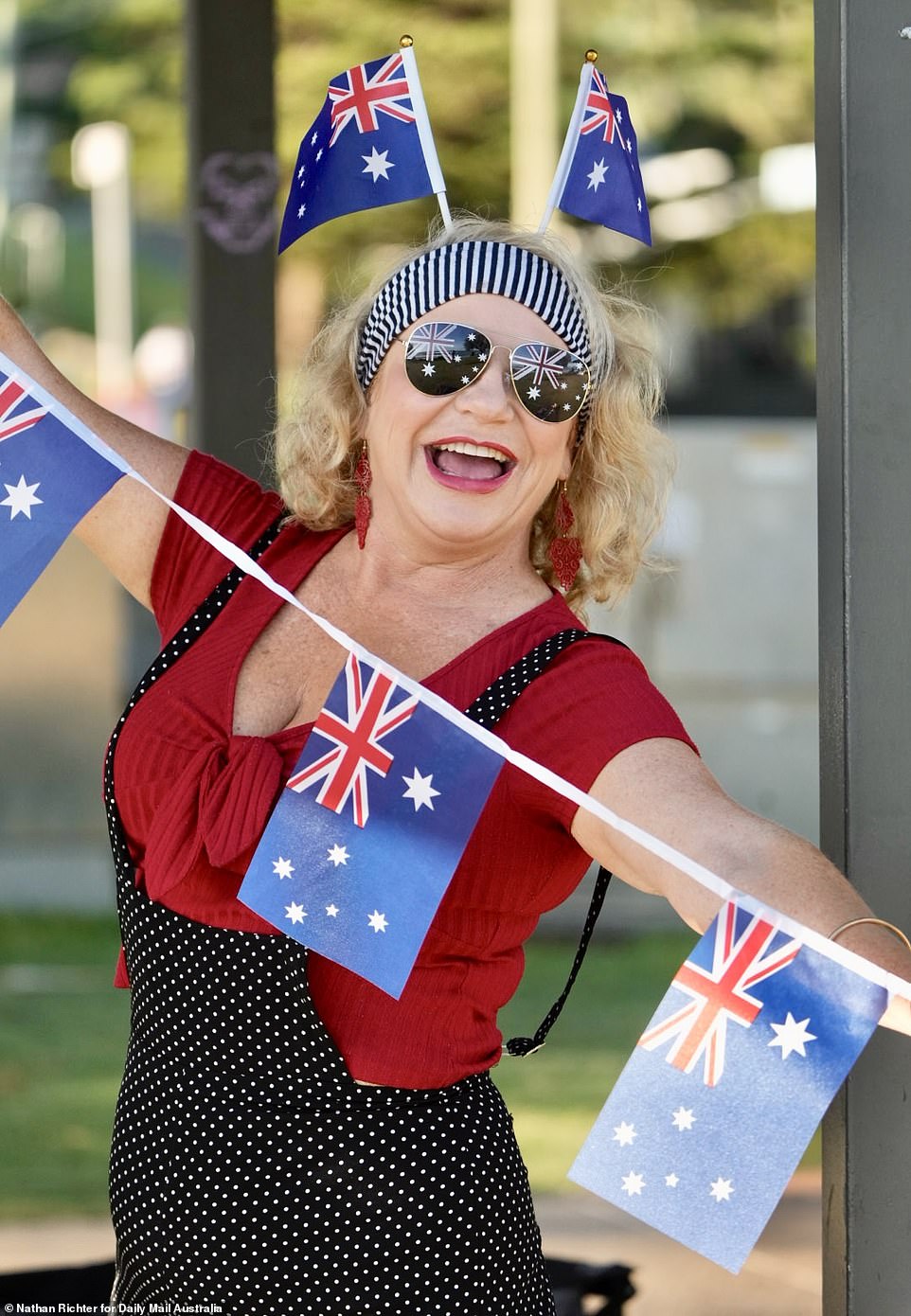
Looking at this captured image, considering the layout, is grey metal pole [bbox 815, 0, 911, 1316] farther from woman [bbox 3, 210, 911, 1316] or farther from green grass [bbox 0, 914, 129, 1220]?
green grass [bbox 0, 914, 129, 1220]

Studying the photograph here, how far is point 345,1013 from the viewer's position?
2.08m

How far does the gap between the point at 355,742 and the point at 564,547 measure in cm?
57

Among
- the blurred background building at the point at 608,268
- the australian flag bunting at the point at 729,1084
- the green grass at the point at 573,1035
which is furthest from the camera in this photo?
the blurred background building at the point at 608,268

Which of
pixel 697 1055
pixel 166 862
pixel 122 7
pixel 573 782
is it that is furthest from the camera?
pixel 122 7

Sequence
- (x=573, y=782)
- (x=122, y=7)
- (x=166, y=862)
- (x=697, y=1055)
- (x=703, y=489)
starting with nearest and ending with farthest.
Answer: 1. (x=697, y=1055)
2. (x=573, y=782)
3. (x=166, y=862)
4. (x=703, y=489)
5. (x=122, y=7)

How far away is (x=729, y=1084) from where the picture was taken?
5.43 feet

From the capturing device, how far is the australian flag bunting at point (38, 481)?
2123 millimetres

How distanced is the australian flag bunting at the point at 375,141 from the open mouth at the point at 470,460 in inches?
16.1

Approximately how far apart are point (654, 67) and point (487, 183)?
3.53 feet

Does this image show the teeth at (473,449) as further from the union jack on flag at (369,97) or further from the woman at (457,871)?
the union jack on flag at (369,97)

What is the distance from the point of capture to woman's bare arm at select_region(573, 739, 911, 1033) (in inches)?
66.1

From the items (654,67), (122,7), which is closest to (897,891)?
(654,67)

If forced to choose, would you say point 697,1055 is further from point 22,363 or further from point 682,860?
point 22,363

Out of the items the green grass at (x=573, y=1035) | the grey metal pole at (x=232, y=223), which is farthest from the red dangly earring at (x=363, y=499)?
the green grass at (x=573, y=1035)
